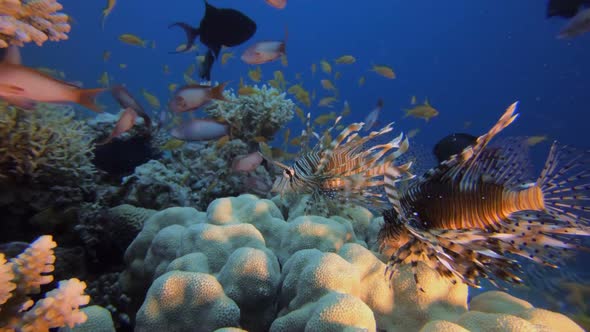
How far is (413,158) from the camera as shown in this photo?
3029 mm

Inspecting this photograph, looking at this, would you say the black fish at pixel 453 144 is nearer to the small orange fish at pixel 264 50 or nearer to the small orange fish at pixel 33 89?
the small orange fish at pixel 264 50

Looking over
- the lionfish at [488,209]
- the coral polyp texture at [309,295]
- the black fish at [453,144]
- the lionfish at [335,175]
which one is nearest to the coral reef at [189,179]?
the lionfish at [335,175]

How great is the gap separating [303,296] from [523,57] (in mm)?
56057

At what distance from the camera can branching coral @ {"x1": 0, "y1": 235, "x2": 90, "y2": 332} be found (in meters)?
1.13

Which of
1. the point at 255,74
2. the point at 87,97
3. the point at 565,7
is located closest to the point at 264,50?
the point at 255,74

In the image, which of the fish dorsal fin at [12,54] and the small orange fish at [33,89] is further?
the fish dorsal fin at [12,54]

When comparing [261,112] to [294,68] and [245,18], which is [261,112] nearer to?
[245,18]

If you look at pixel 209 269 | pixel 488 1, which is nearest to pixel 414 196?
pixel 209 269

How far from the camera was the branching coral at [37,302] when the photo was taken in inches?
44.5

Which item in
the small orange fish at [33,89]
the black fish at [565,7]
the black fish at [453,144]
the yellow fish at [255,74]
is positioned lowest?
the small orange fish at [33,89]

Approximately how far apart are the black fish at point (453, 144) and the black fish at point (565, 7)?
7.28ft

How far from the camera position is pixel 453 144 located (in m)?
4.03

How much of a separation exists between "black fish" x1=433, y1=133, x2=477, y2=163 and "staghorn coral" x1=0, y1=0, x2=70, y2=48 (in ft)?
12.9

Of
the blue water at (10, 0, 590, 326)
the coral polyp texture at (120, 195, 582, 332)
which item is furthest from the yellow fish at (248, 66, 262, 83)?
the blue water at (10, 0, 590, 326)
